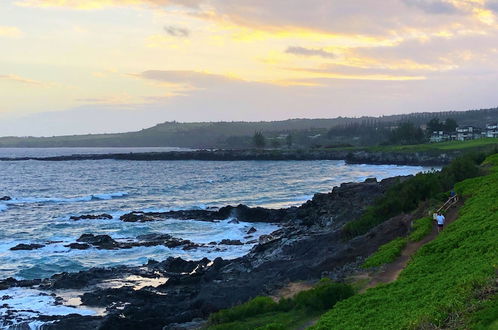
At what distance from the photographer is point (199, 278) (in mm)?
23328

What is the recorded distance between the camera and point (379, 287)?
47.7 feet

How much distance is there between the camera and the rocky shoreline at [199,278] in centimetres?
1794

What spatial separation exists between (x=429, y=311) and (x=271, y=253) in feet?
52.2

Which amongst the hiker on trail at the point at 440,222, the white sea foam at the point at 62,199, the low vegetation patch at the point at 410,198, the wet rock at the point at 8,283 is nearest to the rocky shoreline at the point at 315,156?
the white sea foam at the point at 62,199

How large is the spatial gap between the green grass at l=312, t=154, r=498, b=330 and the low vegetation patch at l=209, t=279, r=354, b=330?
77cm

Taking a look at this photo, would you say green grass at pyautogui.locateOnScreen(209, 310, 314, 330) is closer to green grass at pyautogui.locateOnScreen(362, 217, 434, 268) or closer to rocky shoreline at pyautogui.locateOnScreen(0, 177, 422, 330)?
rocky shoreline at pyautogui.locateOnScreen(0, 177, 422, 330)

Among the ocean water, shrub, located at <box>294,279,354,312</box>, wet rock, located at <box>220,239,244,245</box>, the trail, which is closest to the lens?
shrub, located at <box>294,279,354,312</box>

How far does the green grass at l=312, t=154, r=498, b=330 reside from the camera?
10.7 meters

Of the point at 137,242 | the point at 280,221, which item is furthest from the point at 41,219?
the point at 280,221

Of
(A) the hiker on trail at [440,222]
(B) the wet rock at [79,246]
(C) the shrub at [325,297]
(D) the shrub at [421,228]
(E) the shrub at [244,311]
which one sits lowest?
(B) the wet rock at [79,246]

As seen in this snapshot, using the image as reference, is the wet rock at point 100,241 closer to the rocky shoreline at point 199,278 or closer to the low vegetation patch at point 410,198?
the rocky shoreline at point 199,278

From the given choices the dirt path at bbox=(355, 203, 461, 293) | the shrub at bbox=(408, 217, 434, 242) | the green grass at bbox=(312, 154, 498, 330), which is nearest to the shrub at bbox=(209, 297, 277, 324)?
the green grass at bbox=(312, 154, 498, 330)

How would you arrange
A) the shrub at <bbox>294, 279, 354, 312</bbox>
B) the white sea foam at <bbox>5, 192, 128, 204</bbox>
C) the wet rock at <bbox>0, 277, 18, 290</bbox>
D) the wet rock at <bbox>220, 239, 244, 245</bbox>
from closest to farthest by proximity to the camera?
the shrub at <bbox>294, 279, 354, 312</bbox>, the wet rock at <bbox>0, 277, 18, 290</bbox>, the wet rock at <bbox>220, 239, 244, 245</bbox>, the white sea foam at <bbox>5, 192, 128, 204</bbox>

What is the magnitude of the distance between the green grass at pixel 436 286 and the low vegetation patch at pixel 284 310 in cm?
77
